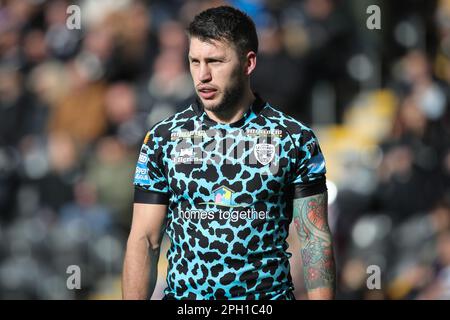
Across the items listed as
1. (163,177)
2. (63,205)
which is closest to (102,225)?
(63,205)

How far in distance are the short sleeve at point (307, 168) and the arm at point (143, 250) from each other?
29.2 inches

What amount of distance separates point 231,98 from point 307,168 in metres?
0.55

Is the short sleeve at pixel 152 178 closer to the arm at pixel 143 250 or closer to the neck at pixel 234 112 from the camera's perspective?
the arm at pixel 143 250

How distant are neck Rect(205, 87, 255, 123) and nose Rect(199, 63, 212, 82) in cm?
23

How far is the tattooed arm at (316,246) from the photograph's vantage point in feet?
15.5

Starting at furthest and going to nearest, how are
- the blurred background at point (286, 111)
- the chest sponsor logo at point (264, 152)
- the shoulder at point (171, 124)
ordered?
the blurred background at point (286, 111) → the shoulder at point (171, 124) → the chest sponsor logo at point (264, 152)

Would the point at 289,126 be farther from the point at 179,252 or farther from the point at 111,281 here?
the point at 111,281

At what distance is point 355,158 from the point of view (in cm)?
884

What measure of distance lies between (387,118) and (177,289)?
15.9 feet

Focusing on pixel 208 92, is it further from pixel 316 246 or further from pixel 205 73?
pixel 316 246

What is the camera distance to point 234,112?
476cm

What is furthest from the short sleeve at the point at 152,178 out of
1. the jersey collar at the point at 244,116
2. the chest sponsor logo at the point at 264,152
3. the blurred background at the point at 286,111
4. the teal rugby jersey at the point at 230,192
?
the blurred background at the point at 286,111

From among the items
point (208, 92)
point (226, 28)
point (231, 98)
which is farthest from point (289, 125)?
point (226, 28)
